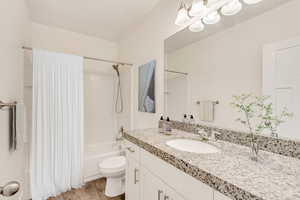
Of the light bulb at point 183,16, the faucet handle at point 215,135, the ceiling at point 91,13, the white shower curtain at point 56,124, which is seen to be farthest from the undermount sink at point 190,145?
the ceiling at point 91,13

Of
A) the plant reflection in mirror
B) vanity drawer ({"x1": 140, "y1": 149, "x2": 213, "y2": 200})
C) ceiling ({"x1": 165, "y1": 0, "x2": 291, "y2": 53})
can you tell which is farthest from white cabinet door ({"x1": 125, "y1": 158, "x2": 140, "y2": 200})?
ceiling ({"x1": 165, "y1": 0, "x2": 291, "y2": 53})

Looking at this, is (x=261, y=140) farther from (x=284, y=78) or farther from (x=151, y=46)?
(x=151, y=46)

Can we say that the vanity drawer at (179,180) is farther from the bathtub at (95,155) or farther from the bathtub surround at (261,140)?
the bathtub at (95,155)

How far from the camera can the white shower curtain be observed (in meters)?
1.68

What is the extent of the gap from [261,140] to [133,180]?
104cm

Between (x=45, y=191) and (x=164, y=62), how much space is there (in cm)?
210

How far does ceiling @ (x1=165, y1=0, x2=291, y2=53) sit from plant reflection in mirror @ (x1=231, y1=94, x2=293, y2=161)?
0.57 metres

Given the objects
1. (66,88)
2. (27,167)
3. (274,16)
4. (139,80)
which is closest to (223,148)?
(274,16)

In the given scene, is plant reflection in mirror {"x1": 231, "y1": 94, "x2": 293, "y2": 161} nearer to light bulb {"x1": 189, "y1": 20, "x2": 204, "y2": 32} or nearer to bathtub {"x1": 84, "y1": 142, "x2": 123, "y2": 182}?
light bulb {"x1": 189, "y1": 20, "x2": 204, "y2": 32}

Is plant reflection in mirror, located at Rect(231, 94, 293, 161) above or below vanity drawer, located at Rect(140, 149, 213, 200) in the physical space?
above

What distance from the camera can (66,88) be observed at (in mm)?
1854

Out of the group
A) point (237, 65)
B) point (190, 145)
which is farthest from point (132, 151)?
point (237, 65)

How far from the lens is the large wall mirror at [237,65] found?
2.68 feet

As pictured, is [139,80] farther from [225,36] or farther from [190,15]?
[225,36]
